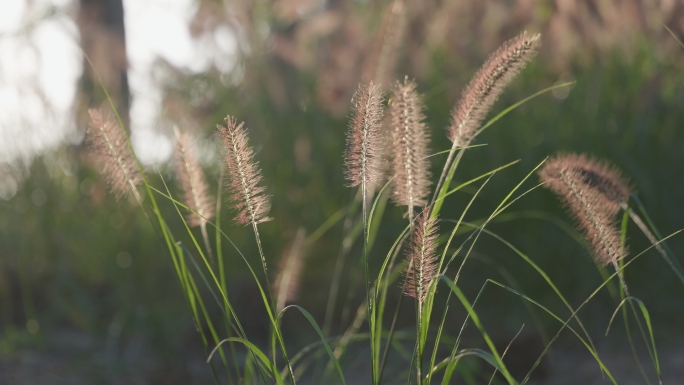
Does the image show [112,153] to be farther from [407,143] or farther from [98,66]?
[98,66]

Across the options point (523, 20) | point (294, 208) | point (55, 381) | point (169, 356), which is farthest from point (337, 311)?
point (523, 20)

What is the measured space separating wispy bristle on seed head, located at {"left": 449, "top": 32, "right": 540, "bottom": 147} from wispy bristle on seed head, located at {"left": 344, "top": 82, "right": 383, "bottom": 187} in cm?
15

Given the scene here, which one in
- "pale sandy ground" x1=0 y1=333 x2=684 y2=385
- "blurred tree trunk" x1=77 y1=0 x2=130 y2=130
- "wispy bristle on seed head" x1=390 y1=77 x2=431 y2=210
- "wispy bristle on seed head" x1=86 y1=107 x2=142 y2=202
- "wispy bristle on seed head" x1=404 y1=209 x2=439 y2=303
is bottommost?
"pale sandy ground" x1=0 y1=333 x2=684 y2=385

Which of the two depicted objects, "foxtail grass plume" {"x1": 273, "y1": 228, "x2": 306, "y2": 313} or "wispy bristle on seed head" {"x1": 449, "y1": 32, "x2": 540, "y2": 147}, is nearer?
"wispy bristle on seed head" {"x1": 449, "y1": 32, "x2": 540, "y2": 147}

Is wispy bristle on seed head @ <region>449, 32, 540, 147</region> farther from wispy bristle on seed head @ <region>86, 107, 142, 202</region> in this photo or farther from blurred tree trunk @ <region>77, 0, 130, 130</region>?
blurred tree trunk @ <region>77, 0, 130, 130</region>

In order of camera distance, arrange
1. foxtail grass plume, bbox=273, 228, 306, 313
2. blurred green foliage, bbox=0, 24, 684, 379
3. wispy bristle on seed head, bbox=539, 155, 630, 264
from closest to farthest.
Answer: wispy bristle on seed head, bbox=539, 155, 630, 264
foxtail grass plume, bbox=273, 228, 306, 313
blurred green foliage, bbox=0, 24, 684, 379

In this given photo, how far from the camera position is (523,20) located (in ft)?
10.1

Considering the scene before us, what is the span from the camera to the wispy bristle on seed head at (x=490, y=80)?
1.15 m

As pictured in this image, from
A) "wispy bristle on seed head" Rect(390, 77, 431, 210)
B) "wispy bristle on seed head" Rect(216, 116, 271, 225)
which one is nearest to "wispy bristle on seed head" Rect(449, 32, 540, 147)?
"wispy bristle on seed head" Rect(390, 77, 431, 210)

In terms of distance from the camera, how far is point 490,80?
116 centimetres

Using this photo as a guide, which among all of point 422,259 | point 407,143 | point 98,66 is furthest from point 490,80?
point 98,66

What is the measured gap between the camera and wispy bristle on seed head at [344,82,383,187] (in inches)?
42.4

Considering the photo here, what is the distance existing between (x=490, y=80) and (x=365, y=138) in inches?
9.4

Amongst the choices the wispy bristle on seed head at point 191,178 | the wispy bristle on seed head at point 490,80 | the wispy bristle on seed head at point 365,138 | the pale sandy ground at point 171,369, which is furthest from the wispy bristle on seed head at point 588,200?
the pale sandy ground at point 171,369
